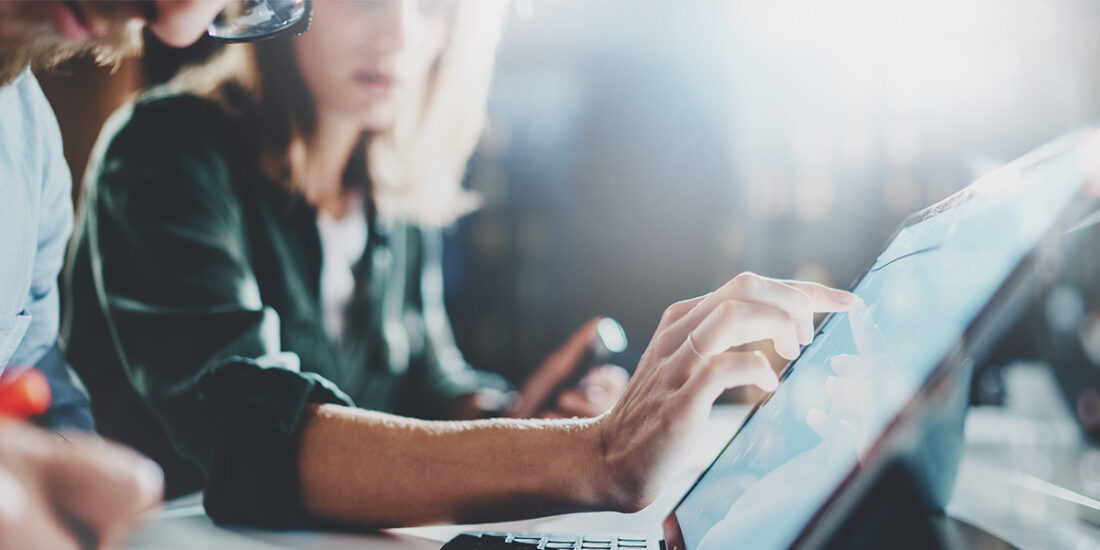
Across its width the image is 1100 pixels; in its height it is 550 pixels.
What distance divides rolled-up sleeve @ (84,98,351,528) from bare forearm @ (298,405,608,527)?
3 centimetres

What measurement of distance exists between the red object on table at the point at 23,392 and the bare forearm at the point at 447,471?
0.26 meters

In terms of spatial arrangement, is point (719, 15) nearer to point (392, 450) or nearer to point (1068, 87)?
point (392, 450)

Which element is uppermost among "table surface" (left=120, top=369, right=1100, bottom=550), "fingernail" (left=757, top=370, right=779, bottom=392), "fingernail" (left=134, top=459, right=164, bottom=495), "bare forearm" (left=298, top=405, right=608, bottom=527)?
"fingernail" (left=134, top=459, right=164, bottom=495)

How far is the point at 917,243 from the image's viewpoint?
1.37 feet

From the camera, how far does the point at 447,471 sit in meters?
0.48

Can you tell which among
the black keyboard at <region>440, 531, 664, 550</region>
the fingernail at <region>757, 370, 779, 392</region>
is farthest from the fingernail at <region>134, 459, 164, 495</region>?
the fingernail at <region>757, 370, 779, 392</region>

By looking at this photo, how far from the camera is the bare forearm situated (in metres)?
0.47

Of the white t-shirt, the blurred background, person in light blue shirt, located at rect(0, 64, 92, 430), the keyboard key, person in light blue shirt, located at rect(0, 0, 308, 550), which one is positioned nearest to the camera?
person in light blue shirt, located at rect(0, 0, 308, 550)

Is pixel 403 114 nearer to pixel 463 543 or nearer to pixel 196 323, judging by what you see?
pixel 196 323

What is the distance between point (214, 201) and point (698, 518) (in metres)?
0.53

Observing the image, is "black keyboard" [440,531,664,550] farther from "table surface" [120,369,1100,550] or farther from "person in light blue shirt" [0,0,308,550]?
"person in light blue shirt" [0,0,308,550]

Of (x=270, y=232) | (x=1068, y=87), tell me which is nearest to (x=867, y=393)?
(x=270, y=232)

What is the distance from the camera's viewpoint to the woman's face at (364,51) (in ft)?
2.51

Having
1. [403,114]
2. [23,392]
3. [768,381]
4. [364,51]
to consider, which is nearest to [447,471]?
[768,381]
